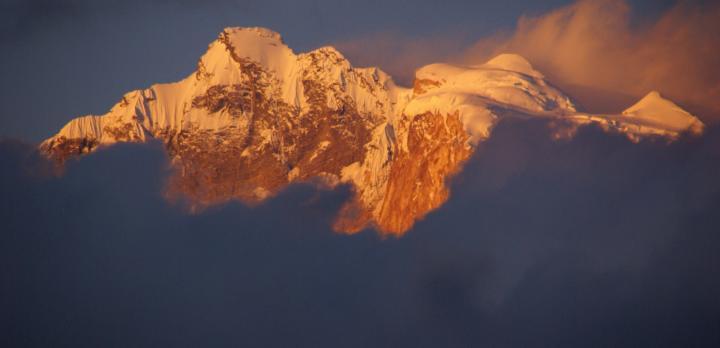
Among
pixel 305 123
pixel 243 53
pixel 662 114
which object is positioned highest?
pixel 243 53

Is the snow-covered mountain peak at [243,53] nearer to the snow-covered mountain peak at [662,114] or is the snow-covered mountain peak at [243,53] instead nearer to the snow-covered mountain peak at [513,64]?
the snow-covered mountain peak at [513,64]

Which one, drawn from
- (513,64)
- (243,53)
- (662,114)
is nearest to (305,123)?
(243,53)

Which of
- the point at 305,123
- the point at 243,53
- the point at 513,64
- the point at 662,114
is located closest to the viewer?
the point at 662,114

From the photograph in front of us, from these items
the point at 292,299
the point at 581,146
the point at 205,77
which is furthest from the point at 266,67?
the point at 581,146

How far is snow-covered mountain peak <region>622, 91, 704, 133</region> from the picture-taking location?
134125 mm

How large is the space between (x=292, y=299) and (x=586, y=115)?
1626 inches

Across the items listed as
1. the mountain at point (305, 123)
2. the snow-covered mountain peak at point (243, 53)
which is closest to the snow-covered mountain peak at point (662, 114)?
the mountain at point (305, 123)

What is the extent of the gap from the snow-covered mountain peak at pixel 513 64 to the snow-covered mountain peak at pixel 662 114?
2855 cm

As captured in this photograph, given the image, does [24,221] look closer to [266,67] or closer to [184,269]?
[184,269]

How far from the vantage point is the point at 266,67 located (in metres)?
195

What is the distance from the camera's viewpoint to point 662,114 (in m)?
139

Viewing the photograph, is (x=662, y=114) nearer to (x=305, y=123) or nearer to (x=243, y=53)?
(x=305, y=123)

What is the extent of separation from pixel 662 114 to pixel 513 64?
3909cm

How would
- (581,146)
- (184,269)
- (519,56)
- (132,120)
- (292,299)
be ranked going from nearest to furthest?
(581,146)
(292,299)
(184,269)
(519,56)
(132,120)
